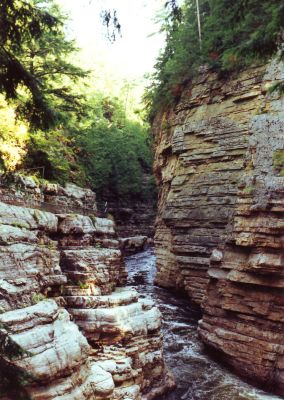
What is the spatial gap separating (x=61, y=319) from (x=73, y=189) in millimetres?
7629

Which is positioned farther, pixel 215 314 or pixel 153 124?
pixel 153 124

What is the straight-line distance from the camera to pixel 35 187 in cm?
1317

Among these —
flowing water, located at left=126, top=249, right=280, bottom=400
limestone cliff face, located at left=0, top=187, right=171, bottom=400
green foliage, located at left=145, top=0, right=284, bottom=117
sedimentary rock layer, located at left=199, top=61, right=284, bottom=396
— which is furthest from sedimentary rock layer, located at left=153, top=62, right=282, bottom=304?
limestone cliff face, located at left=0, top=187, right=171, bottom=400

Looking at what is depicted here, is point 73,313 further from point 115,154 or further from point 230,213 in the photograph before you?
point 115,154

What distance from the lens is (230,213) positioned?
1491 cm

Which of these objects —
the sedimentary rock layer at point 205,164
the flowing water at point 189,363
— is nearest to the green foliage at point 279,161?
the sedimentary rock layer at point 205,164

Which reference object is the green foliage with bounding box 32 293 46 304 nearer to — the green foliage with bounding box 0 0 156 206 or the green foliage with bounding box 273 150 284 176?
the green foliage with bounding box 0 0 156 206

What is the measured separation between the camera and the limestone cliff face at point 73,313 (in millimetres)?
7398

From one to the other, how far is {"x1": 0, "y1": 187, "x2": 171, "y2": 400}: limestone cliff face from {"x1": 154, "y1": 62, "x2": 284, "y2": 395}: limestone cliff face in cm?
299

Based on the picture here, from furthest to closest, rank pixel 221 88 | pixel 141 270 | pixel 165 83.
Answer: pixel 141 270 < pixel 165 83 < pixel 221 88

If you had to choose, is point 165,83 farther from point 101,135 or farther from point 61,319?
point 61,319

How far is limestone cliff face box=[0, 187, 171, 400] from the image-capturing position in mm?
7398

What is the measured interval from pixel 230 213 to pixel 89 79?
9.64m

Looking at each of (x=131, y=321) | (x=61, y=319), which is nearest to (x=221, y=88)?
(x=131, y=321)
